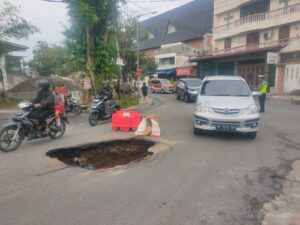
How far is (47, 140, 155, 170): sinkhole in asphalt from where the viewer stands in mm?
5387

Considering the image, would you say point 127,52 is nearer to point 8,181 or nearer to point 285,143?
point 285,143

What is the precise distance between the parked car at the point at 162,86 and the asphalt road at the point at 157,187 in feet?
74.4

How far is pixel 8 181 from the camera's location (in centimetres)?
436

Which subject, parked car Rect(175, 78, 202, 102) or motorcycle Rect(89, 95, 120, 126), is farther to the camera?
parked car Rect(175, 78, 202, 102)

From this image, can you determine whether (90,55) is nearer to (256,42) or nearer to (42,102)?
(42,102)

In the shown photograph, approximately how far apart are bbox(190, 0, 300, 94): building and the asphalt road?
19556 mm

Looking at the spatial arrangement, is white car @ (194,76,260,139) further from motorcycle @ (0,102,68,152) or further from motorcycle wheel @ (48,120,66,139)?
motorcycle @ (0,102,68,152)

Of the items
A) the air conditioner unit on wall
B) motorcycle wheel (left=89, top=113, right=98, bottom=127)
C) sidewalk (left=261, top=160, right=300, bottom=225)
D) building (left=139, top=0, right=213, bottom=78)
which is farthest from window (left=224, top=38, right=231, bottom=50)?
sidewalk (left=261, top=160, right=300, bottom=225)

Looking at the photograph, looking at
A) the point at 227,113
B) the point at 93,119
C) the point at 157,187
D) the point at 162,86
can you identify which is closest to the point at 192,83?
the point at 93,119

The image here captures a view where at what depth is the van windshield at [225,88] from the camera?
7.82 metres

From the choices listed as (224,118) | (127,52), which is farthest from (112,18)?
(224,118)

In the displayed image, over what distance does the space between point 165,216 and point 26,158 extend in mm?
3894

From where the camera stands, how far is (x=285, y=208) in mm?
3420

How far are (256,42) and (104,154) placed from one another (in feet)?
87.4
